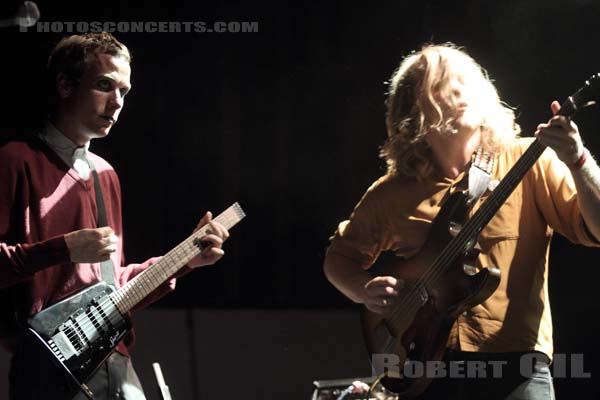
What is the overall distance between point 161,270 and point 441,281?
3.15 ft

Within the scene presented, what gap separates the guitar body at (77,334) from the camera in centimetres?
252

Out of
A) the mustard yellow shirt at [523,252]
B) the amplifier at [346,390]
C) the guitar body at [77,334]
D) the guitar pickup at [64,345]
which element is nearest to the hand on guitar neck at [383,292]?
the mustard yellow shirt at [523,252]

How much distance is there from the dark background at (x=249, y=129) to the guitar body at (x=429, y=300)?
111cm

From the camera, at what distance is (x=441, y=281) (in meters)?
2.47

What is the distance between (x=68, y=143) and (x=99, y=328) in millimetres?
647

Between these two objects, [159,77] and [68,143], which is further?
[159,77]

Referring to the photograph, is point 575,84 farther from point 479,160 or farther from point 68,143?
point 68,143

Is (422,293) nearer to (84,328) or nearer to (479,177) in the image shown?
(479,177)

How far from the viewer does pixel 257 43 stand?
3.76 metres

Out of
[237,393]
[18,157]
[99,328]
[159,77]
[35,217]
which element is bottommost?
[237,393]

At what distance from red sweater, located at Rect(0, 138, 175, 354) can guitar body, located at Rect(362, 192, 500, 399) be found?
0.89 meters

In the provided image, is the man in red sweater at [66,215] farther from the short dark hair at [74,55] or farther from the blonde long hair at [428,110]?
the blonde long hair at [428,110]

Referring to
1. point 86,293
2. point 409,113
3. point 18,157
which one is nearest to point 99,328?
point 86,293

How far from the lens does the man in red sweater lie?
2516 millimetres
